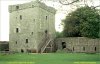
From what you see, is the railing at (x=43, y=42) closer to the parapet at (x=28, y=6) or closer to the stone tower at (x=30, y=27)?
the stone tower at (x=30, y=27)

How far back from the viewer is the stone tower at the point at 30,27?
5331cm

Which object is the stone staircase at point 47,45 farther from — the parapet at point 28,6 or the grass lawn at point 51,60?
the grass lawn at point 51,60

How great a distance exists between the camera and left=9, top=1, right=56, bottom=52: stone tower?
175 ft

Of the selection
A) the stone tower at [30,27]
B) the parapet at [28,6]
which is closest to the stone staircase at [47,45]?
the stone tower at [30,27]

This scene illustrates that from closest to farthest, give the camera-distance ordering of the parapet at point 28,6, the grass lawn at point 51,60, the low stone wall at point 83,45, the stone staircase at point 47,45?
the grass lawn at point 51,60 < the stone staircase at point 47,45 < the low stone wall at point 83,45 < the parapet at point 28,6

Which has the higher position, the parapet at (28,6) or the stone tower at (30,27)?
the parapet at (28,6)

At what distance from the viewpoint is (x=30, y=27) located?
2128 inches

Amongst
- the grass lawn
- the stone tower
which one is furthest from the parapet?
the grass lawn

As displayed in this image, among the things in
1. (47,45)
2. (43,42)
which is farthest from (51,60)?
(43,42)

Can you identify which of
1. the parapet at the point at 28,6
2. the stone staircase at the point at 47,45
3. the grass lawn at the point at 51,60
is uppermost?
the parapet at the point at 28,6

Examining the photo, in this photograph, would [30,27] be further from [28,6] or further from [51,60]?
[51,60]

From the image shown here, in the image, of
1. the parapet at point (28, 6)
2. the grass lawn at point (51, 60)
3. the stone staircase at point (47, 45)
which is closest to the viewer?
the grass lawn at point (51, 60)

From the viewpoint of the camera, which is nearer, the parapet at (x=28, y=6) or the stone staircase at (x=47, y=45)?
the stone staircase at (x=47, y=45)

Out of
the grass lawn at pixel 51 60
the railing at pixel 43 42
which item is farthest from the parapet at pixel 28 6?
the grass lawn at pixel 51 60
